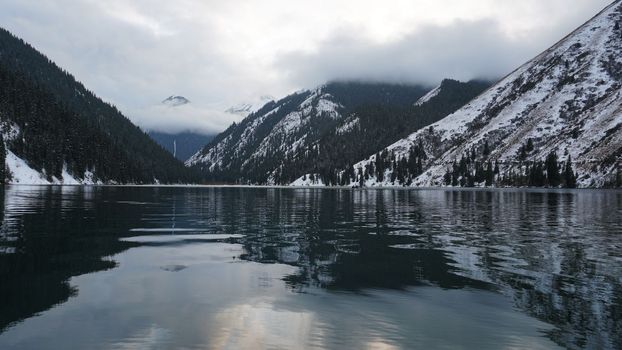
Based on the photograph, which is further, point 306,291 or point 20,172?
point 20,172

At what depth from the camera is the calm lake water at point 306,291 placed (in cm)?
1358

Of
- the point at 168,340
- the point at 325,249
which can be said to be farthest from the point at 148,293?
the point at 325,249

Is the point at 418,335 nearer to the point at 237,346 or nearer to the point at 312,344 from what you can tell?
the point at 312,344

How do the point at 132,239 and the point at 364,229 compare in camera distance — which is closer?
the point at 132,239

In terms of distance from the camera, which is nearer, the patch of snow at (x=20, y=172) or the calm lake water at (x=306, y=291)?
the calm lake water at (x=306, y=291)

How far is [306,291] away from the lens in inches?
757

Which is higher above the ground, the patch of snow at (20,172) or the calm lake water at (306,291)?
the patch of snow at (20,172)

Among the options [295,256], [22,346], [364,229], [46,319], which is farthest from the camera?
[364,229]

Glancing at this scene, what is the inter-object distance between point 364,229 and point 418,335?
2942 cm

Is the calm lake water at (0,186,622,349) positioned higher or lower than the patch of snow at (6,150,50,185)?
lower

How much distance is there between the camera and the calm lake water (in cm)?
1358

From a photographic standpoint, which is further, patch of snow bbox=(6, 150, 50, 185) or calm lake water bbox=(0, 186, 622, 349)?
patch of snow bbox=(6, 150, 50, 185)

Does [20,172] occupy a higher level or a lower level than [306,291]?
higher

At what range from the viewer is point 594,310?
52.7 ft
